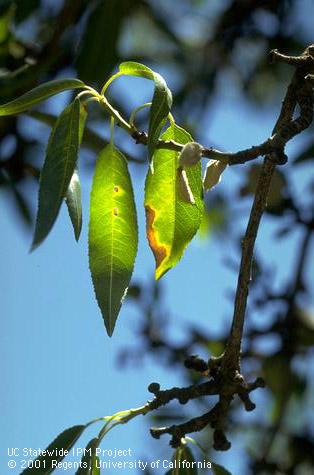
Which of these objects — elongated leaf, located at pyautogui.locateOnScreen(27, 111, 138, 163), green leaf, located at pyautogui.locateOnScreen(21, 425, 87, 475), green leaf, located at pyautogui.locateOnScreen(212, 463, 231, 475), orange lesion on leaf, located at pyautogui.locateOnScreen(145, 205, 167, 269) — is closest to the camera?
orange lesion on leaf, located at pyautogui.locateOnScreen(145, 205, 167, 269)

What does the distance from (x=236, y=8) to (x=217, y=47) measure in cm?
18

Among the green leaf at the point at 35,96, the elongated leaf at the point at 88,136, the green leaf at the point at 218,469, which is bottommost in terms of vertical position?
the green leaf at the point at 218,469

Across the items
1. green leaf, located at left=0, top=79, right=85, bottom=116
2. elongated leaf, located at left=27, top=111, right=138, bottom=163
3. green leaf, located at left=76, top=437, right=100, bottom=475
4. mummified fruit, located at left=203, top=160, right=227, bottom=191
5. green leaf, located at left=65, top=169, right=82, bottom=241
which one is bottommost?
green leaf, located at left=76, top=437, right=100, bottom=475

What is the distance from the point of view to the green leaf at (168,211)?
1.36 metres

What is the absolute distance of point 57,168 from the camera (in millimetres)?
1253

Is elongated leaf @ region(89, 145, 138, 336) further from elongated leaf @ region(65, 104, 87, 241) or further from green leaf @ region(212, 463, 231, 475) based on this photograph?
green leaf @ region(212, 463, 231, 475)

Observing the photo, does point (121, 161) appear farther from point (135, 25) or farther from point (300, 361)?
point (135, 25)

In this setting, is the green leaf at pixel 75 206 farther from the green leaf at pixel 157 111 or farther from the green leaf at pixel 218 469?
the green leaf at pixel 218 469

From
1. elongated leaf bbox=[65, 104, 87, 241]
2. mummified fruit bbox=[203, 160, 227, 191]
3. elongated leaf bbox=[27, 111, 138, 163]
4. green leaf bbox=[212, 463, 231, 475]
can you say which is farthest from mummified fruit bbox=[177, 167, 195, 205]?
elongated leaf bbox=[27, 111, 138, 163]

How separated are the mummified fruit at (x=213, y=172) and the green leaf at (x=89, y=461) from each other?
451mm

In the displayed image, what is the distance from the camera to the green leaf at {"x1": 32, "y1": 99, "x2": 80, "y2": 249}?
3.77ft

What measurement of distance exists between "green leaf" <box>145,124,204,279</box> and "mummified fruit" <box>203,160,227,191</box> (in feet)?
0.09

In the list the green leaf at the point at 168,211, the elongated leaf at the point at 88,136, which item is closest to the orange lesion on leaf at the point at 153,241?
the green leaf at the point at 168,211

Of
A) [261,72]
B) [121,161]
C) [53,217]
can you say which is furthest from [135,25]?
[53,217]
